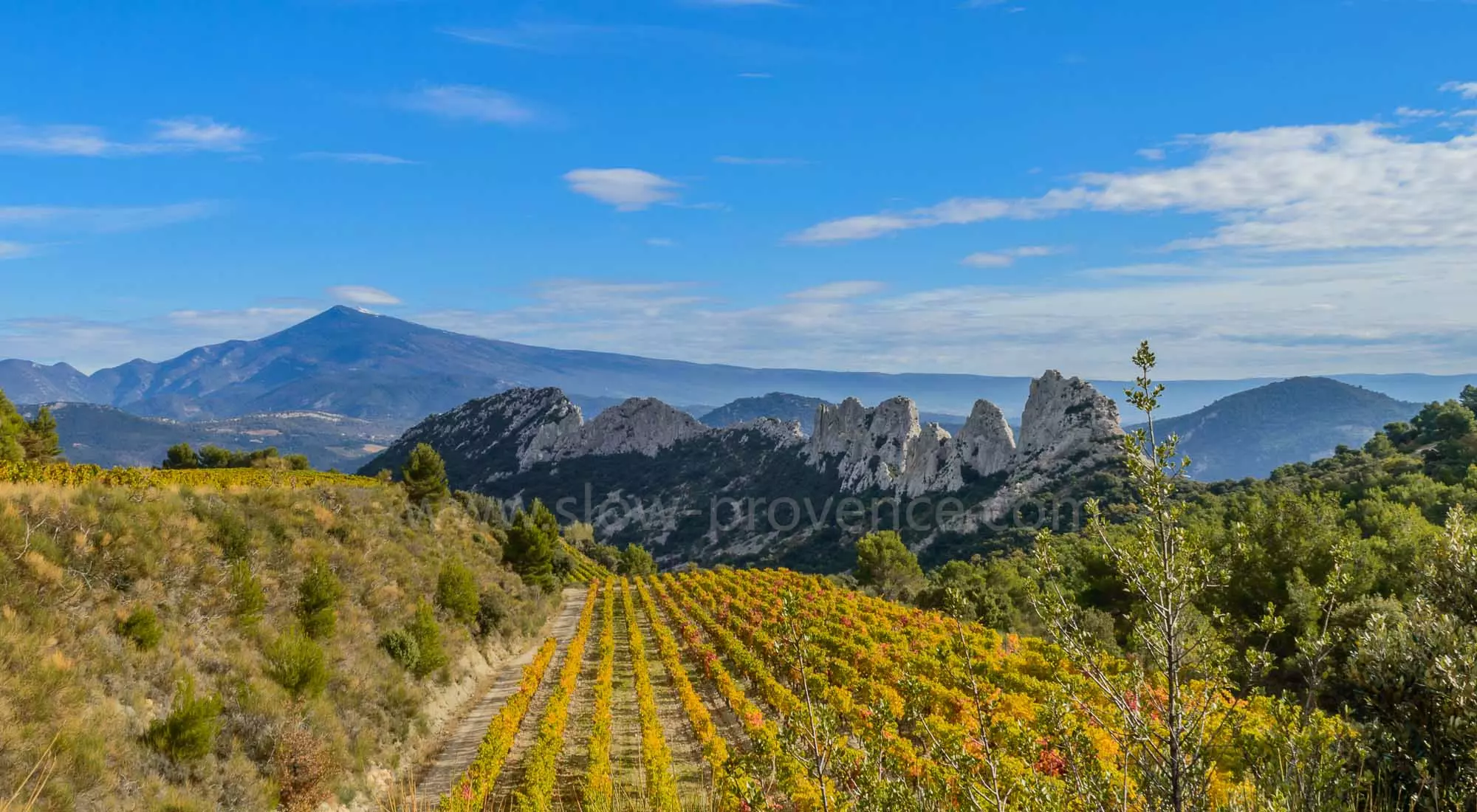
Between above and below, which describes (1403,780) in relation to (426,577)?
above

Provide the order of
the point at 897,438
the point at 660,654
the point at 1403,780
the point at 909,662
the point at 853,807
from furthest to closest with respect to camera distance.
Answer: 1. the point at 897,438
2. the point at 660,654
3. the point at 909,662
4. the point at 1403,780
5. the point at 853,807

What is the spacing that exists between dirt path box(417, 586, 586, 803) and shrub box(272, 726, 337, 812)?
2.20 metres

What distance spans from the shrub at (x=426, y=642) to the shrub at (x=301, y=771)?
774cm

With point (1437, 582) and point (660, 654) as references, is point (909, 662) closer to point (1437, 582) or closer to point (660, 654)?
point (660, 654)

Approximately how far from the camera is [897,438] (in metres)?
132

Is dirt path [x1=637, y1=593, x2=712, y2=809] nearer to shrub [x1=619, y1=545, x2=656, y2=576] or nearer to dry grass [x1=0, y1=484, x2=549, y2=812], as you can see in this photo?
dry grass [x1=0, y1=484, x2=549, y2=812]

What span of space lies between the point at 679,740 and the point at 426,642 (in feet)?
31.2

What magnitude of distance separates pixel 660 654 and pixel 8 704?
2636cm

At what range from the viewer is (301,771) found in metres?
14.9

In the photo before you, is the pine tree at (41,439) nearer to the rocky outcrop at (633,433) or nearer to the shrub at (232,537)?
the shrub at (232,537)

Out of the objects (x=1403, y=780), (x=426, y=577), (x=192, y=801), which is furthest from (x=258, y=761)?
(x=1403, y=780)

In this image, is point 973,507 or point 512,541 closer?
point 512,541

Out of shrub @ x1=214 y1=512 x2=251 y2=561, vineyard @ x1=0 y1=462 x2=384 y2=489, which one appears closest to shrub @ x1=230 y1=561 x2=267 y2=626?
shrub @ x1=214 y1=512 x2=251 y2=561

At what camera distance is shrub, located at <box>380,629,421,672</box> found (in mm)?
22734
